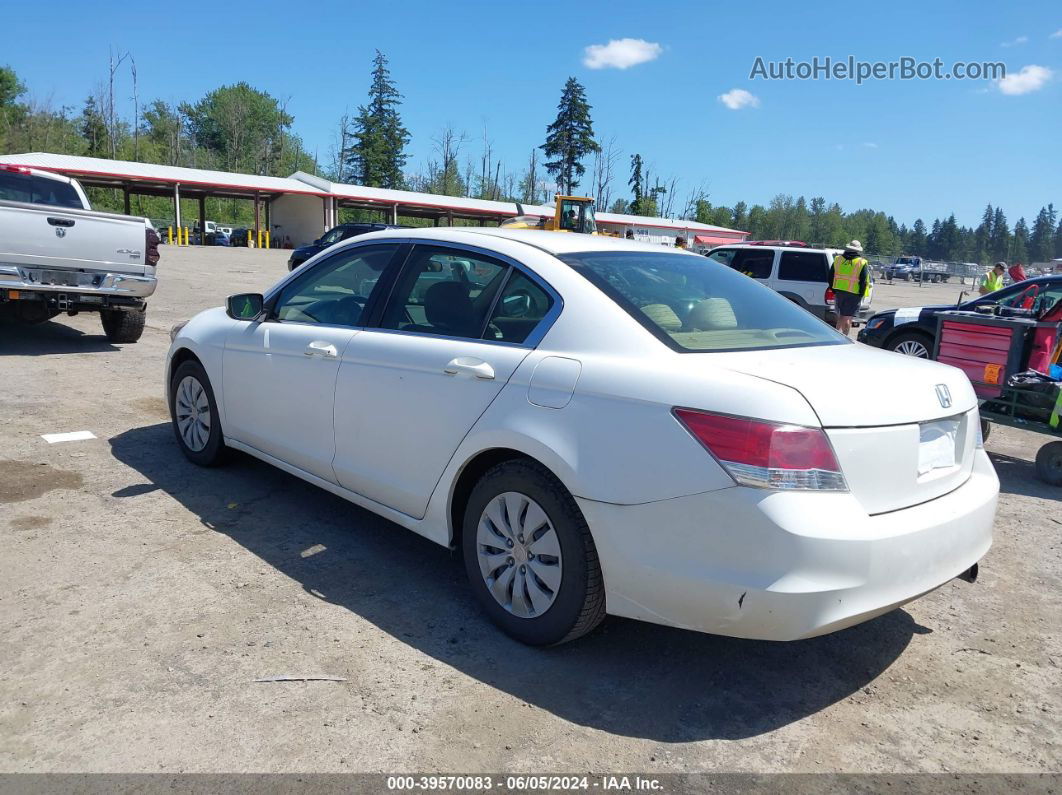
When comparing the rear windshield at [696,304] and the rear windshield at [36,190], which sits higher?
the rear windshield at [36,190]

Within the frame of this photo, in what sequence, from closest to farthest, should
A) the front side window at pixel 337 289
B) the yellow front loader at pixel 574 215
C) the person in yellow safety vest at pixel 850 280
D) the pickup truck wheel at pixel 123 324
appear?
1. the front side window at pixel 337 289
2. the pickup truck wheel at pixel 123 324
3. the person in yellow safety vest at pixel 850 280
4. the yellow front loader at pixel 574 215

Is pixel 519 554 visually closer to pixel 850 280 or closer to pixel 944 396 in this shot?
pixel 944 396

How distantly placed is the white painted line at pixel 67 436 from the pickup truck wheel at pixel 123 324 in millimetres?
4121

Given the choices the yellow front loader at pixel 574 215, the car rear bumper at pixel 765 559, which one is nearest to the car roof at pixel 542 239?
the car rear bumper at pixel 765 559

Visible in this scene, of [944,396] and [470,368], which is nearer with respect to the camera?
[944,396]

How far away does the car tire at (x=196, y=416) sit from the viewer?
5090 millimetres

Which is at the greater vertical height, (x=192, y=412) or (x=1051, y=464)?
(x=192, y=412)

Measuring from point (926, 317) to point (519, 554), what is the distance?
28.7 feet

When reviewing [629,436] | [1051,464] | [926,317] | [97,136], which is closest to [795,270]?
[926,317]

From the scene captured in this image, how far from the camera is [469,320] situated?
359 centimetres

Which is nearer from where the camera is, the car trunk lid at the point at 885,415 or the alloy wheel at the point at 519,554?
the car trunk lid at the point at 885,415

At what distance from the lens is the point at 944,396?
3.05 meters

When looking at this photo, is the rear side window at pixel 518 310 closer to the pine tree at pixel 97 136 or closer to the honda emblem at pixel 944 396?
the honda emblem at pixel 944 396

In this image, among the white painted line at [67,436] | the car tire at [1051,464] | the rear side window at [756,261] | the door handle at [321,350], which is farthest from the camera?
the rear side window at [756,261]
